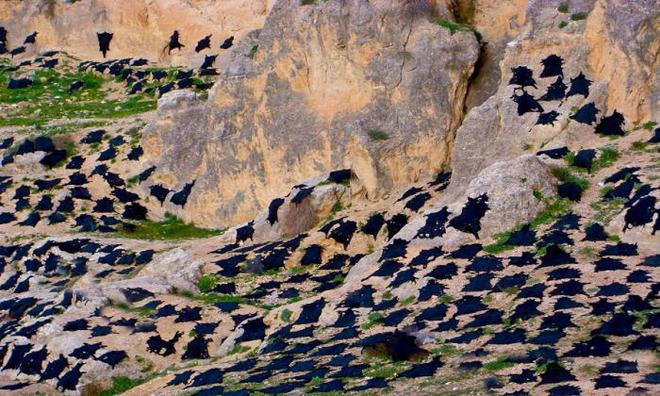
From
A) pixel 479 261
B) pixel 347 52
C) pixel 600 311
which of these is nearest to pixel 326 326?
pixel 479 261

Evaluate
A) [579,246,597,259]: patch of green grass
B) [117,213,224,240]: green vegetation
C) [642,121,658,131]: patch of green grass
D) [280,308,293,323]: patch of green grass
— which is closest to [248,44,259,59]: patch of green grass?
[117,213,224,240]: green vegetation

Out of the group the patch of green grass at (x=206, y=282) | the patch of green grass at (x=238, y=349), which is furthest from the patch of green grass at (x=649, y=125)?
the patch of green grass at (x=206, y=282)

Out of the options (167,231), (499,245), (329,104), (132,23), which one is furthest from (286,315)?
(132,23)

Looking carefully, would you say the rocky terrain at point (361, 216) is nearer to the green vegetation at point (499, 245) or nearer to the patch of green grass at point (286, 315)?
the green vegetation at point (499, 245)

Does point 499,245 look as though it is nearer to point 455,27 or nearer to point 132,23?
point 455,27

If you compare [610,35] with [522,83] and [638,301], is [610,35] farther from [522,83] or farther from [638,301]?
[638,301]

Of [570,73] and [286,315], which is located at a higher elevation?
[570,73]
